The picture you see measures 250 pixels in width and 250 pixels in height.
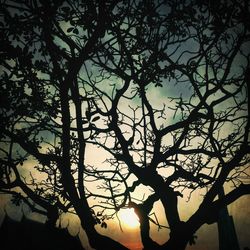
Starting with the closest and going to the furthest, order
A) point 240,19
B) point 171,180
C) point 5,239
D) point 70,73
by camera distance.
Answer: point 70,73 → point 240,19 → point 171,180 → point 5,239

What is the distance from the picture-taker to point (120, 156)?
10.0 meters

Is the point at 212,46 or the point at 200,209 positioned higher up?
the point at 212,46

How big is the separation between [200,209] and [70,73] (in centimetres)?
528

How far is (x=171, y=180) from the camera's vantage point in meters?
9.88

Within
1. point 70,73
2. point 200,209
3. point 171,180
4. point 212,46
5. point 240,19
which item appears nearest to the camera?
point 70,73

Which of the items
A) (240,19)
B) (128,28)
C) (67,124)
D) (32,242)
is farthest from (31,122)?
(32,242)

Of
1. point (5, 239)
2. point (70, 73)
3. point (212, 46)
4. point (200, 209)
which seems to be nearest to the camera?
point (70, 73)

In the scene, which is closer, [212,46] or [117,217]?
[212,46]

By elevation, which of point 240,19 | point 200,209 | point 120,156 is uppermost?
point 240,19

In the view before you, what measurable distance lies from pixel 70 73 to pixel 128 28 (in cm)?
284

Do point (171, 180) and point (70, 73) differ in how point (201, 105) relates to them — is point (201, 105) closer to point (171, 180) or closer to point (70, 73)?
point (171, 180)

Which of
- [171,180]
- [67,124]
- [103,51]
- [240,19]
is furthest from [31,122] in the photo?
[240,19]

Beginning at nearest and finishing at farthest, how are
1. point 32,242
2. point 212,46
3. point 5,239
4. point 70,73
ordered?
point 70,73
point 212,46
point 32,242
point 5,239

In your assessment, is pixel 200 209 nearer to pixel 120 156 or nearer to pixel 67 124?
pixel 120 156
